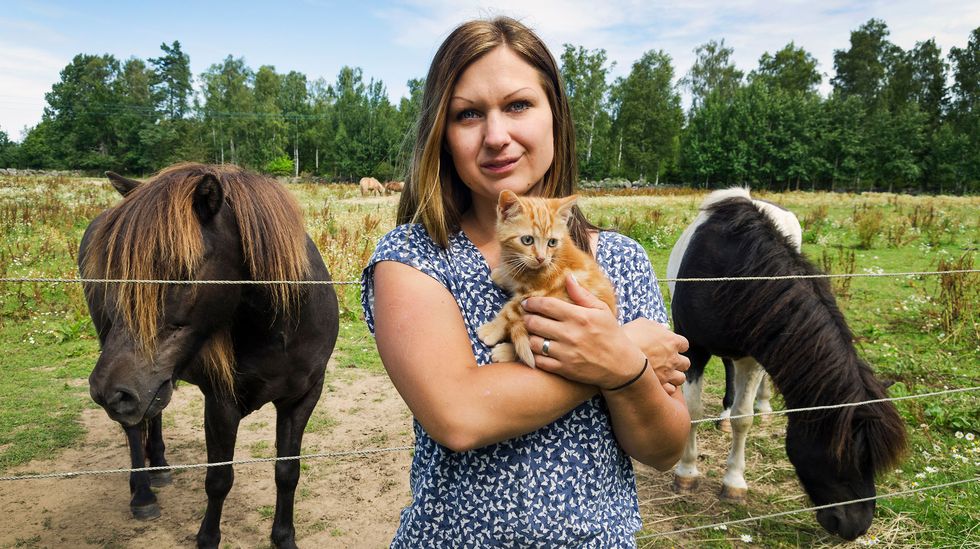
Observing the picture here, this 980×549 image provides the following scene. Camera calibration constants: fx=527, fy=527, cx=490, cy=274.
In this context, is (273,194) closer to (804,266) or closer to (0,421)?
(804,266)

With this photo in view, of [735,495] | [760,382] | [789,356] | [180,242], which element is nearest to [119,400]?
[180,242]

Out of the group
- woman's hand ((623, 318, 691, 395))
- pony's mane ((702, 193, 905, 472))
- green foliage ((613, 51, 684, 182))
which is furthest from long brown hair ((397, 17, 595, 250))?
green foliage ((613, 51, 684, 182))

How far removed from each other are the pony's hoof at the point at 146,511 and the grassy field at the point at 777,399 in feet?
4.70

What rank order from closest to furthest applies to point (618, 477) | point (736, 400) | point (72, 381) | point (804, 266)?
point (618, 477) → point (804, 266) → point (736, 400) → point (72, 381)

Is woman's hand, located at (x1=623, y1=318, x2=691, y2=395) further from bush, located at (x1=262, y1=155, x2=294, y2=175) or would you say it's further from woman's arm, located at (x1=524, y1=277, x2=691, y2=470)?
bush, located at (x1=262, y1=155, x2=294, y2=175)

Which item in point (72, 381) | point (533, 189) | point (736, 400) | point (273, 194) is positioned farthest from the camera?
point (72, 381)

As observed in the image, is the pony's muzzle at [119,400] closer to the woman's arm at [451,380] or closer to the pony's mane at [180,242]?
the pony's mane at [180,242]

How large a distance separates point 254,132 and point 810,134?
48706 millimetres

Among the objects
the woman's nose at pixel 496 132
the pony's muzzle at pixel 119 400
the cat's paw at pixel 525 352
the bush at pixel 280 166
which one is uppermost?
the bush at pixel 280 166

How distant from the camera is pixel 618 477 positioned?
1.40 metres

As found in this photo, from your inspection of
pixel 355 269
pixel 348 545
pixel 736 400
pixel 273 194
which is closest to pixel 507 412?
pixel 273 194

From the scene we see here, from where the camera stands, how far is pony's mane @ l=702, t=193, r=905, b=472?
288 centimetres

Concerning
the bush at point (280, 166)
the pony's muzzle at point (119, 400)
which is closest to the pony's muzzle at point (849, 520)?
the pony's muzzle at point (119, 400)

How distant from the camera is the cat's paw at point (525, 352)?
4.13 feet
